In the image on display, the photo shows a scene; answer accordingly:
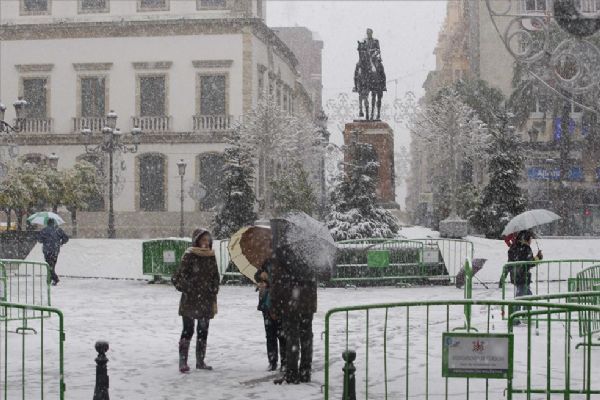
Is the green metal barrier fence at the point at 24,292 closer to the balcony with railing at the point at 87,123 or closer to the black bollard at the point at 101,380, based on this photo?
the black bollard at the point at 101,380

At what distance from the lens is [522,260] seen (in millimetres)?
13758

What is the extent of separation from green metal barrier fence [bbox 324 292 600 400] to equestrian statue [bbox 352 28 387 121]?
13.1 m

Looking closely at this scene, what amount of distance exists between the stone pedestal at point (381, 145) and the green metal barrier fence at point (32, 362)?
1400 cm

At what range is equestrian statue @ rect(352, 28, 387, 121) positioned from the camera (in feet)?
91.4

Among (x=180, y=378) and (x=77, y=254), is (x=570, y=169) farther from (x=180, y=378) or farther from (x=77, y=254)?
(x=180, y=378)

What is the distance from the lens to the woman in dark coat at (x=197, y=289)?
380 inches

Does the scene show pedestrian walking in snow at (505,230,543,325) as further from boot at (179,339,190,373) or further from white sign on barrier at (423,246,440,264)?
white sign on barrier at (423,246,440,264)

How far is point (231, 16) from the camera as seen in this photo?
1698 inches

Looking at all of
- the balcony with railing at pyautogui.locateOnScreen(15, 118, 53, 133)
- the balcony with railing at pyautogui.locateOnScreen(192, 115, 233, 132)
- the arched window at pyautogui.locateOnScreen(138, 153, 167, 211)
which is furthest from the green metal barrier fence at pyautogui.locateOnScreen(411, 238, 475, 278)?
the balcony with railing at pyautogui.locateOnScreen(15, 118, 53, 133)

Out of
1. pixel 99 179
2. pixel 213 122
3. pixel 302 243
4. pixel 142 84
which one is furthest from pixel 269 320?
pixel 142 84

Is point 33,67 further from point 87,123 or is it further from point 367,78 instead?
point 367,78

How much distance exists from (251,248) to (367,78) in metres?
→ 18.6

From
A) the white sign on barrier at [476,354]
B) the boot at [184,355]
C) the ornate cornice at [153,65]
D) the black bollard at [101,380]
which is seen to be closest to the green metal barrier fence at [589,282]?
the boot at [184,355]

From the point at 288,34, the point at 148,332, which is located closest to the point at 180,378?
the point at 148,332
